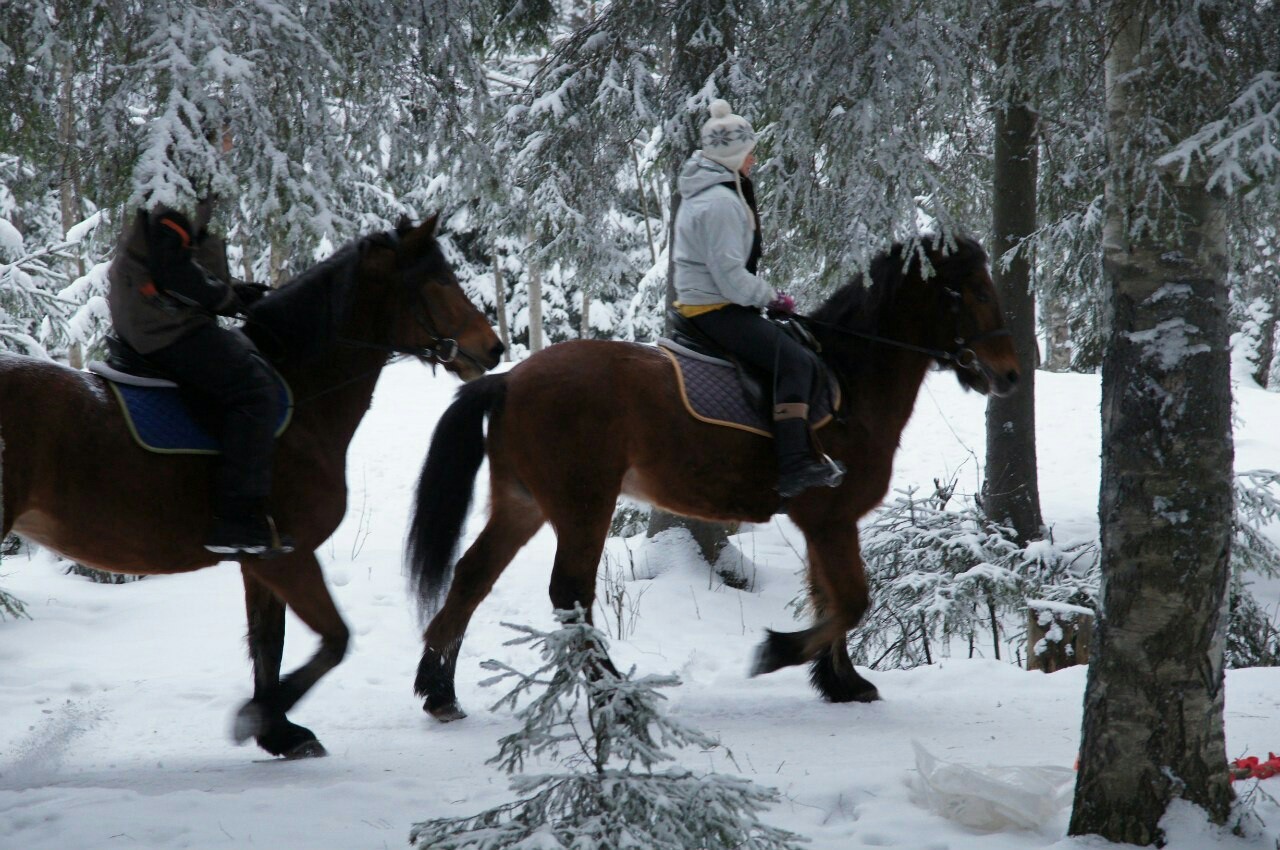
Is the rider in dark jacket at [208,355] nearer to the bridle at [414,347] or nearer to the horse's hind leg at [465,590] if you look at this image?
the bridle at [414,347]

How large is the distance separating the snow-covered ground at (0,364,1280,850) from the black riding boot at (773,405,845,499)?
1.28m

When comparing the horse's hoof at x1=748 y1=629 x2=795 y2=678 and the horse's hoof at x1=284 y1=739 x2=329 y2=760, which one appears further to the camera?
the horse's hoof at x1=748 y1=629 x2=795 y2=678

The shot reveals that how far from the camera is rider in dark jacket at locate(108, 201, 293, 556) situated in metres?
4.51

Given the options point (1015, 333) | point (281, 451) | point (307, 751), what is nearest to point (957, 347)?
point (281, 451)

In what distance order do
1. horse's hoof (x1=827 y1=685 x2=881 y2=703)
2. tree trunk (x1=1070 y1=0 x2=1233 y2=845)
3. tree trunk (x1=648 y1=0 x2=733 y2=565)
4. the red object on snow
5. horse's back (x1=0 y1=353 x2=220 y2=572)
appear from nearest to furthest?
1. tree trunk (x1=1070 y1=0 x2=1233 y2=845)
2. the red object on snow
3. horse's back (x1=0 y1=353 x2=220 y2=572)
4. horse's hoof (x1=827 y1=685 x2=881 y2=703)
5. tree trunk (x1=648 y1=0 x2=733 y2=565)

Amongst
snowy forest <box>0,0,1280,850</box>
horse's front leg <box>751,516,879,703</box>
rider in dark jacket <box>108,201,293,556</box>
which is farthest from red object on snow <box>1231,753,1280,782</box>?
rider in dark jacket <box>108,201,293,556</box>

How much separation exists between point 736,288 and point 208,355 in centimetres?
261

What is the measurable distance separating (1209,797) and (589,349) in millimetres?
3453

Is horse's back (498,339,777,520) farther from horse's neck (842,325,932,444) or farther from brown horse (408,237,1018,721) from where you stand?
horse's neck (842,325,932,444)

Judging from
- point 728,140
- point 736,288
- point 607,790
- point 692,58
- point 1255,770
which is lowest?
point 1255,770

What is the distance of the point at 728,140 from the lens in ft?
17.8

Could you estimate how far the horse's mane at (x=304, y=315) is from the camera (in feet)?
16.5

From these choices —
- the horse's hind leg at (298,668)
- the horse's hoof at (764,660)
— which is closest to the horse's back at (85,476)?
the horse's hind leg at (298,668)

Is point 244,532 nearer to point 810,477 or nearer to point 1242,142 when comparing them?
point 810,477
